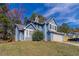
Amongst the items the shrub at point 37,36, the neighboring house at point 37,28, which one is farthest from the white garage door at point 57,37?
the shrub at point 37,36

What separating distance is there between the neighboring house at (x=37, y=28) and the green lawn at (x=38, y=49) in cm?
5

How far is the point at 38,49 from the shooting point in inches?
131

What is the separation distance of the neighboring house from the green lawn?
5 centimetres

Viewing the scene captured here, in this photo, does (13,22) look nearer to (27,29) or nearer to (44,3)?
(27,29)

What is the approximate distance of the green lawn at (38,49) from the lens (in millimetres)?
3305

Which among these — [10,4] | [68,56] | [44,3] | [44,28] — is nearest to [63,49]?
[68,56]

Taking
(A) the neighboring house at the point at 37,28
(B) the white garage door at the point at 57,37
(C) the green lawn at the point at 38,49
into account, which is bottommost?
(C) the green lawn at the point at 38,49

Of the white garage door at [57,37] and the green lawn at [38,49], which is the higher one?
the white garage door at [57,37]

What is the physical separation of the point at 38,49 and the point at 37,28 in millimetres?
218

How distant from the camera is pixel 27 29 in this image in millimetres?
3355

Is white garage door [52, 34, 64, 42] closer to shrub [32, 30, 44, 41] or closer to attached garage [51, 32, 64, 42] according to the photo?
attached garage [51, 32, 64, 42]

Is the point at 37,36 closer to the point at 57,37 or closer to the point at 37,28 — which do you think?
the point at 37,28

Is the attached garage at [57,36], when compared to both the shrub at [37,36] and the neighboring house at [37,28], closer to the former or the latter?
the neighboring house at [37,28]

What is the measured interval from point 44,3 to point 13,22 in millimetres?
374
